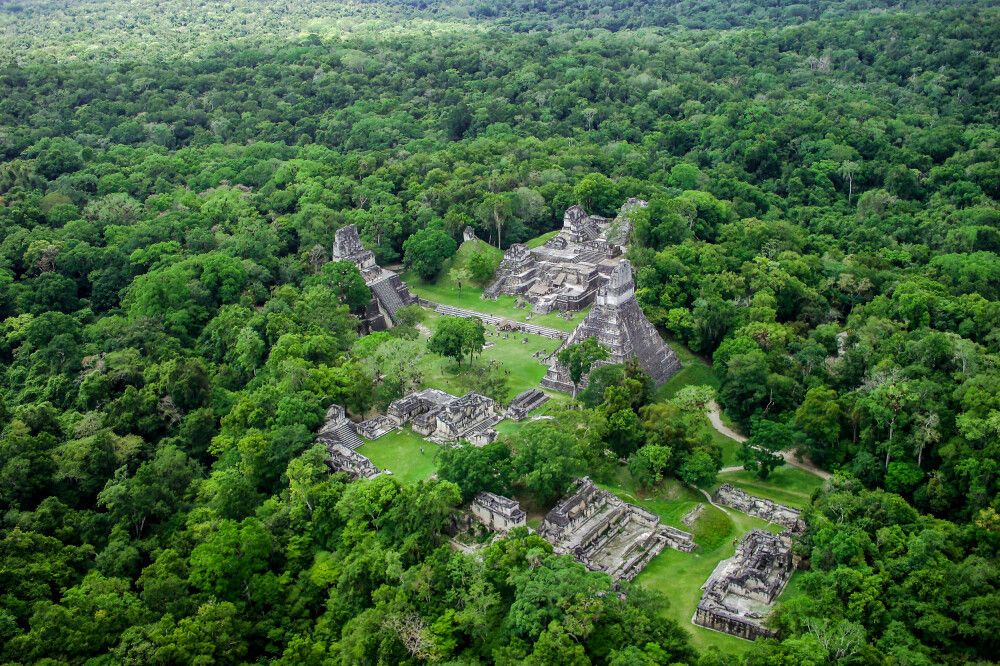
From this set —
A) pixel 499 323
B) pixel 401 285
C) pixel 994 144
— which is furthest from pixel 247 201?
pixel 994 144

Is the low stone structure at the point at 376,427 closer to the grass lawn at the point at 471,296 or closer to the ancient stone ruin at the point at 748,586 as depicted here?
the grass lawn at the point at 471,296

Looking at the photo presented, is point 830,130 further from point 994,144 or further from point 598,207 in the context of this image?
point 598,207

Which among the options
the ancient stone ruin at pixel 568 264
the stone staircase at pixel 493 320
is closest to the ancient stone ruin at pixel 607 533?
the stone staircase at pixel 493 320

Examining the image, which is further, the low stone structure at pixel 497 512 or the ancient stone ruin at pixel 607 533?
the low stone structure at pixel 497 512

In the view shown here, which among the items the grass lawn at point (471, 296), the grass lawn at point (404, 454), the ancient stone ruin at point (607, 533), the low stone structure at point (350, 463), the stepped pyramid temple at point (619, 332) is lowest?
the grass lawn at point (471, 296)

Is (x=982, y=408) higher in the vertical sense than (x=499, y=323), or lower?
higher
